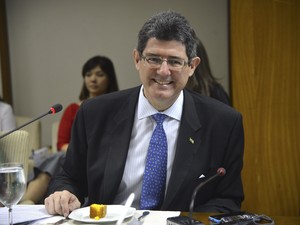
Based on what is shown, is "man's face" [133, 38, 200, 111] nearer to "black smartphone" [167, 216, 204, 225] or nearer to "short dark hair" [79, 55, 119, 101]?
"black smartphone" [167, 216, 204, 225]

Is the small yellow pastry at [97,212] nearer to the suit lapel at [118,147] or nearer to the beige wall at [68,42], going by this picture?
the suit lapel at [118,147]

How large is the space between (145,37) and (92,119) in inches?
16.4

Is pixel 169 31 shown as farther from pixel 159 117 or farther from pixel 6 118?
pixel 6 118

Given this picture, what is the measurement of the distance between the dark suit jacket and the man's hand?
232 millimetres

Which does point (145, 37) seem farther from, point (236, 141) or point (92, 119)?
point (236, 141)

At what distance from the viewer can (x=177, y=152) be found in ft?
5.92

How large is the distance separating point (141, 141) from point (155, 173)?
0.15 meters

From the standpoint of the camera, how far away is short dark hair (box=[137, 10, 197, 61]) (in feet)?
5.70

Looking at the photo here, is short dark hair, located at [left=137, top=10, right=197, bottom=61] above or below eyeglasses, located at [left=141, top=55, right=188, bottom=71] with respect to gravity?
above

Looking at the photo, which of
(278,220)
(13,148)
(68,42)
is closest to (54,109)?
(278,220)

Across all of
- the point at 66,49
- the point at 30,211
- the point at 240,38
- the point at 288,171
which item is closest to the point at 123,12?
the point at 66,49

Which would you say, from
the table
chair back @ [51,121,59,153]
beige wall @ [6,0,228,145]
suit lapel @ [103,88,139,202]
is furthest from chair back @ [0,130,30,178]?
beige wall @ [6,0,228,145]

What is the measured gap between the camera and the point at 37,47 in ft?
17.0

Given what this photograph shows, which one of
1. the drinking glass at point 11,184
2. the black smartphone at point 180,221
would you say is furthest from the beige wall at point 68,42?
the drinking glass at point 11,184
